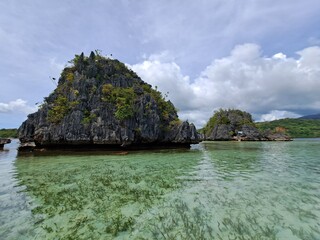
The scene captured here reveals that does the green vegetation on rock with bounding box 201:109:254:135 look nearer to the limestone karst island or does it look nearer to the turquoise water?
the limestone karst island

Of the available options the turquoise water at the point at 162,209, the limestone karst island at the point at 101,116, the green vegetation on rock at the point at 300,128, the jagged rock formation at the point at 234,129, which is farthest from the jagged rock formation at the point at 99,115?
the green vegetation on rock at the point at 300,128

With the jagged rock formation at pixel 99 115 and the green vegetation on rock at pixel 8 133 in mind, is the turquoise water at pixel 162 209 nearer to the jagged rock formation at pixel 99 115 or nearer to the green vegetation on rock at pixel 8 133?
the jagged rock formation at pixel 99 115

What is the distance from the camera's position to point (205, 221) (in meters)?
6.34

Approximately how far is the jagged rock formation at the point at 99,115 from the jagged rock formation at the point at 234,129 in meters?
60.4

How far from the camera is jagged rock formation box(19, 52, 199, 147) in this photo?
1308 inches

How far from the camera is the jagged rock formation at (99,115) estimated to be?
3322 centimetres

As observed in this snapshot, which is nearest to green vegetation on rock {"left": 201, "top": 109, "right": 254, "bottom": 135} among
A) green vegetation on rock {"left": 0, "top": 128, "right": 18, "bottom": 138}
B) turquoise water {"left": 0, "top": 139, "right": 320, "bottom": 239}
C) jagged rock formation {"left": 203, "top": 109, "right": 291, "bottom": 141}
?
jagged rock formation {"left": 203, "top": 109, "right": 291, "bottom": 141}

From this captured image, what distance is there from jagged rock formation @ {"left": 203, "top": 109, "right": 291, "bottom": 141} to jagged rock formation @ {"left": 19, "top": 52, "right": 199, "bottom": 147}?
60.4 meters

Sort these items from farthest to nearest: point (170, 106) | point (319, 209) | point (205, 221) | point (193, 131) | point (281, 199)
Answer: point (170, 106), point (193, 131), point (281, 199), point (319, 209), point (205, 221)

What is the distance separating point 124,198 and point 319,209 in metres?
7.22

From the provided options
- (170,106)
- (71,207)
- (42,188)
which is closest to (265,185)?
(71,207)

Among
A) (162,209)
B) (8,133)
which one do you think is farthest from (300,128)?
(8,133)

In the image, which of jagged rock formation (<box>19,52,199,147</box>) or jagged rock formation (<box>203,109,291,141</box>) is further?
jagged rock formation (<box>203,109,291,141</box>)

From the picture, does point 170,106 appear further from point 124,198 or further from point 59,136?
point 124,198
